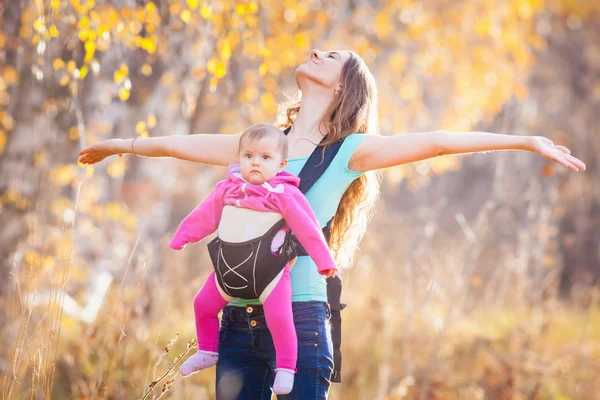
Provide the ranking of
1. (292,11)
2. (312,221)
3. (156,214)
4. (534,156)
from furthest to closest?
(534,156) < (156,214) < (292,11) < (312,221)

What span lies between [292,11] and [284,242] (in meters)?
4.32

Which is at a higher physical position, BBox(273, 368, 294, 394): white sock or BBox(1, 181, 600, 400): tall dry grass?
BBox(273, 368, 294, 394): white sock

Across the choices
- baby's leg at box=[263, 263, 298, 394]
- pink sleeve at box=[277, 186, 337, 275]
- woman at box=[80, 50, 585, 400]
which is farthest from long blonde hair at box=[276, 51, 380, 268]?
baby's leg at box=[263, 263, 298, 394]

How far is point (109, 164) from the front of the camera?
666 centimetres

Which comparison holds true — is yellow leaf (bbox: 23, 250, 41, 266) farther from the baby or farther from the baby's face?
the baby's face

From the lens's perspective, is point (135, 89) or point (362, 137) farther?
point (135, 89)

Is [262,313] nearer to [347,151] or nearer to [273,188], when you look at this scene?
[273,188]

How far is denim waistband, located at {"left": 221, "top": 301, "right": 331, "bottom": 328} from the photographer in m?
2.43

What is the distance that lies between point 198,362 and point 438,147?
105 centimetres

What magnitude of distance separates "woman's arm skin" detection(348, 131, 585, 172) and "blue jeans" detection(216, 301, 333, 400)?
1.71ft

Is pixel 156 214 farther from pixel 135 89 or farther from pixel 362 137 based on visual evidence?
pixel 362 137

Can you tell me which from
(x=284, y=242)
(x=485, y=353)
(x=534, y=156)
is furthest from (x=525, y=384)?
(x=534, y=156)

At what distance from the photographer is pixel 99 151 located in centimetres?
280

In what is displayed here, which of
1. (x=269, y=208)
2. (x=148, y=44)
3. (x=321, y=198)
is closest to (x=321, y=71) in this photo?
(x=321, y=198)
